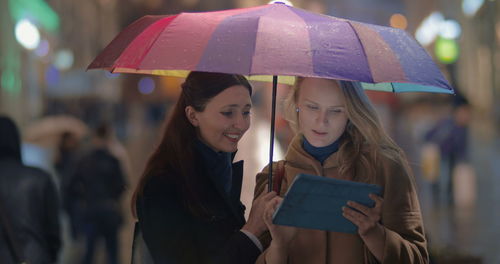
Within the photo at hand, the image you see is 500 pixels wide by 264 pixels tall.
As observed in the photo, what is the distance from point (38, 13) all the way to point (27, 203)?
22386 millimetres

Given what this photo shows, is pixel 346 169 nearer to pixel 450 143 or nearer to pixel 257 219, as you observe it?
pixel 257 219

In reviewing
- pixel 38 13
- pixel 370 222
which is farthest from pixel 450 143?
pixel 38 13

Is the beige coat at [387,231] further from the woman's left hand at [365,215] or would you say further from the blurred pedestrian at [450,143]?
the blurred pedestrian at [450,143]

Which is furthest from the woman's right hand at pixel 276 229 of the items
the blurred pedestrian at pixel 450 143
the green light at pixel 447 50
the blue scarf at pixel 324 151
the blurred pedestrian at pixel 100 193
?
the green light at pixel 447 50

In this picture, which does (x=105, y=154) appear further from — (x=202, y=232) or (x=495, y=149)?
(x=495, y=149)

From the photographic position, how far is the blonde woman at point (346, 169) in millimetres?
3477

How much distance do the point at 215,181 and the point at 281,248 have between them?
474 millimetres

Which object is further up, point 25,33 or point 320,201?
point 320,201

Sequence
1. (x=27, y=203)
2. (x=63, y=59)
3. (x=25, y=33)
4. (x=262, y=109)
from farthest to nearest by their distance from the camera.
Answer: (x=262, y=109) < (x=63, y=59) < (x=25, y=33) < (x=27, y=203)

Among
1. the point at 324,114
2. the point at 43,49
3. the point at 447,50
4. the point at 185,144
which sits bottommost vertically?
the point at 43,49

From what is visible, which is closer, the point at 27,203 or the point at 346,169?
the point at 346,169

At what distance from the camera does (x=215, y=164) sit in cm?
379

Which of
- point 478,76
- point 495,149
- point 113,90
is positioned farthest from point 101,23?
point 495,149

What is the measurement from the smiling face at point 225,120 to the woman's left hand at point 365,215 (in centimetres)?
71
